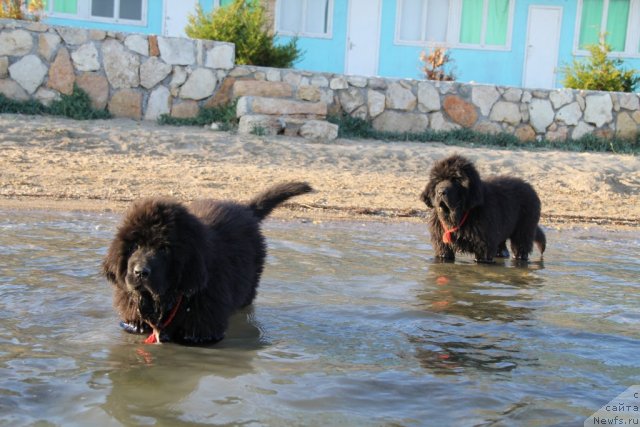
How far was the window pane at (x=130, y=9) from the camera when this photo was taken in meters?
19.0

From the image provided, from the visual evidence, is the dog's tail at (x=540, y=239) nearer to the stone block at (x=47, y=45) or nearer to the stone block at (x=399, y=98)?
the stone block at (x=399, y=98)

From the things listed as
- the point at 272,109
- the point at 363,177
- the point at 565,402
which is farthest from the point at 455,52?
the point at 565,402

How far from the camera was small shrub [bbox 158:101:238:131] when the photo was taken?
13188 millimetres

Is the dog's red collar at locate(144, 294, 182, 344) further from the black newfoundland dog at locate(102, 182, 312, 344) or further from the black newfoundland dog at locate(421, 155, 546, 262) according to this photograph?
the black newfoundland dog at locate(421, 155, 546, 262)

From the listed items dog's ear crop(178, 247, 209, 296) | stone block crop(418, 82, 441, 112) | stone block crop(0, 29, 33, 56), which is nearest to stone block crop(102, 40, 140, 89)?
stone block crop(0, 29, 33, 56)

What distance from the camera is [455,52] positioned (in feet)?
67.4

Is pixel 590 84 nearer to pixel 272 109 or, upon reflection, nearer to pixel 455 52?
pixel 455 52

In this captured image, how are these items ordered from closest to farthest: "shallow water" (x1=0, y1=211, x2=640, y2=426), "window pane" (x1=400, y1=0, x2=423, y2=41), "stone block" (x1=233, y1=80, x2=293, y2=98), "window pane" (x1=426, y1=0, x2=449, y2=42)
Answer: "shallow water" (x1=0, y1=211, x2=640, y2=426) → "stone block" (x1=233, y1=80, x2=293, y2=98) → "window pane" (x1=400, y1=0, x2=423, y2=41) → "window pane" (x1=426, y1=0, x2=449, y2=42)

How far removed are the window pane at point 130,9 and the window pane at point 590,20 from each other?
11.4 meters

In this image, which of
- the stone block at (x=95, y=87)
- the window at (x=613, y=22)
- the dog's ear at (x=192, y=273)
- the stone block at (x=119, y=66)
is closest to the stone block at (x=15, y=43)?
the stone block at (x=95, y=87)

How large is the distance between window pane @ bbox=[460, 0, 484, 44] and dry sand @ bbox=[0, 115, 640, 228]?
787 centimetres

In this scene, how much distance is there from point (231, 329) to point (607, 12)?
18.8m

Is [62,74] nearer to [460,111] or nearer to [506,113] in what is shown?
[460,111]

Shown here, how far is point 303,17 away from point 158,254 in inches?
654
